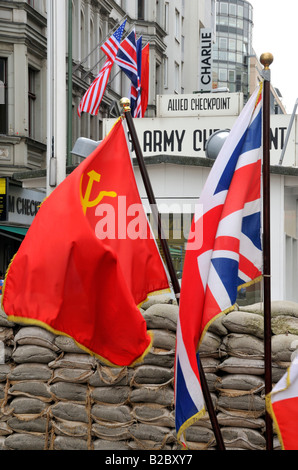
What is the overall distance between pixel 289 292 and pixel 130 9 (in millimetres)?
30406

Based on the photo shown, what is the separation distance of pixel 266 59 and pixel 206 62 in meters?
32.1

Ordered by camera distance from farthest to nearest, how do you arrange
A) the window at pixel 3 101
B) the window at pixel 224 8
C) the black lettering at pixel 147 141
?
the window at pixel 224 8
the window at pixel 3 101
the black lettering at pixel 147 141

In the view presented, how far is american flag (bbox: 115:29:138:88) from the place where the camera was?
14.9 meters

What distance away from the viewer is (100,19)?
3272 cm

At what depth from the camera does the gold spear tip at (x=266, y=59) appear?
157 inches

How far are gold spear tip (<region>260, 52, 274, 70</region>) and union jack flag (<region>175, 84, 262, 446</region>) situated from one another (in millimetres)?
139

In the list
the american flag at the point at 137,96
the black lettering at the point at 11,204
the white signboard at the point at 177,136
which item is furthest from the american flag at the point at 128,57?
the black lettering at the point at 11,204

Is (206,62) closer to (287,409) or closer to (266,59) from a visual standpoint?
(266,59)

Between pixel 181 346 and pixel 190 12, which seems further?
pixel 190 12

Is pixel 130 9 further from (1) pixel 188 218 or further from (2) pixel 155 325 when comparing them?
(2) pixel 155 325

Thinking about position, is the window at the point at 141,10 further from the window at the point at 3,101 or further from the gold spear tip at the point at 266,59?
the gold spear tip at the point at 266,59

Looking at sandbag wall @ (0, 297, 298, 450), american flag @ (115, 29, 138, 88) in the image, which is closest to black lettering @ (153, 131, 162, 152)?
american flag @ (115, 29, 138, 88)

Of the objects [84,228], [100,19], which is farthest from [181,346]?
[100,19]

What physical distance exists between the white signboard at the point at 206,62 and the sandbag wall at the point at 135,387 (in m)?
28.3
